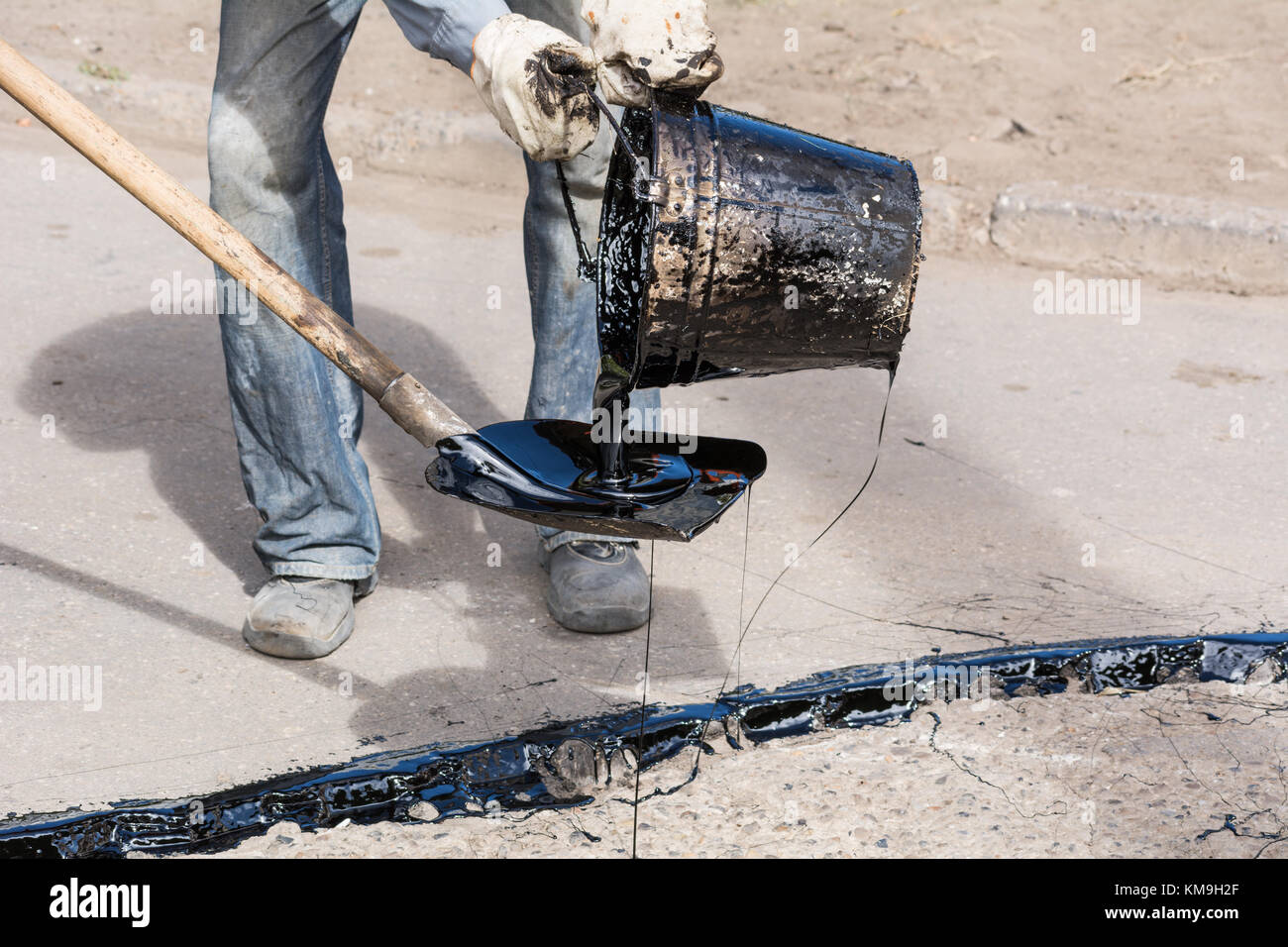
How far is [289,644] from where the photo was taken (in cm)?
228

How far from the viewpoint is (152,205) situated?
6.01ft

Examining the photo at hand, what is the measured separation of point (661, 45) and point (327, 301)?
0.99 m

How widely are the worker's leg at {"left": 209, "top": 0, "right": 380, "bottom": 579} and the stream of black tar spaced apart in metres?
0.51

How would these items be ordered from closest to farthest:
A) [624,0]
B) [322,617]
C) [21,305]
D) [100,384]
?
[624,0]
[322,617]
[100,384]
[21,305]

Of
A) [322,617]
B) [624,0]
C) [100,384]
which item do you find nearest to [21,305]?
[100,384]

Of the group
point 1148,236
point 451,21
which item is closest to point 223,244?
point 451,21

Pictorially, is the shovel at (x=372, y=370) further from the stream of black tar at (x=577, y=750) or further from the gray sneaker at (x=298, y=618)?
the gray sneaker at (x=298, y=618)

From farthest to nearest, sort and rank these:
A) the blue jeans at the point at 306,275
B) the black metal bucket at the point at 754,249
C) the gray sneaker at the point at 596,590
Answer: the gray sneaker at the point at 596,590, the blue jeans at the point at 306,275, the black metal bucket at the point at 754,249

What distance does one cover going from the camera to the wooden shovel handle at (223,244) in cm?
182

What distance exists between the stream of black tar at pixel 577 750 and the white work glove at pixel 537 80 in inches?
36.9

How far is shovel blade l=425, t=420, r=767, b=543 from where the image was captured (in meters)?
1.78

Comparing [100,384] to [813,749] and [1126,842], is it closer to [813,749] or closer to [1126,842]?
[813,749]

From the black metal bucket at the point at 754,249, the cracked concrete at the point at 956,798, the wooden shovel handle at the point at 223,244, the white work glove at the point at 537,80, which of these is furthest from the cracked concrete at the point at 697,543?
the white work glove at the point at 537,80
